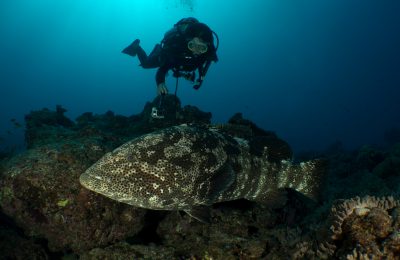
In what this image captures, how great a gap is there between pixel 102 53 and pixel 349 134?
5497 inches

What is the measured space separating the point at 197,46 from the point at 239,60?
16006 cm

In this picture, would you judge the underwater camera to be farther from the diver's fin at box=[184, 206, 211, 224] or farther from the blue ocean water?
the blue ocean water

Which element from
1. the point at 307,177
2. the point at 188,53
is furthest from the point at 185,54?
the point at 307,177

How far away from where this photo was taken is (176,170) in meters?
3.13

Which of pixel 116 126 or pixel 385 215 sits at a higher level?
pixel 116 126

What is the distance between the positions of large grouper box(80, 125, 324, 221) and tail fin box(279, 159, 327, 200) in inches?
16.9

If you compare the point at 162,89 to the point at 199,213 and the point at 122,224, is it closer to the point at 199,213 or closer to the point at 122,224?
the point at 122,224

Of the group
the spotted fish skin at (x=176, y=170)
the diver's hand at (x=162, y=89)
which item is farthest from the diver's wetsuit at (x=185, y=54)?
the spotted fish skin at (x=176, y=170)

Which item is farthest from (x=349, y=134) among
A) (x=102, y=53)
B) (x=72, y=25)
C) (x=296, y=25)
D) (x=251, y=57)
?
(x=102, y=53)

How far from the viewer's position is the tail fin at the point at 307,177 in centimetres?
443

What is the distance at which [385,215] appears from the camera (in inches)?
108

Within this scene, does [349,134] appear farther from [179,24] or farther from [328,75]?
[328,75]

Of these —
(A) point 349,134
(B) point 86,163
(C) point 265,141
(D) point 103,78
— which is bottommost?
(B) point 86,163

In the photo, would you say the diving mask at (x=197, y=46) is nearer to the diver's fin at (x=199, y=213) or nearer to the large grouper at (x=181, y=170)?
the large grouper at (x=181, y=170)
